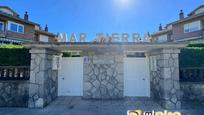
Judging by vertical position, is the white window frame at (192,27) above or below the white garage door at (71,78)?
above

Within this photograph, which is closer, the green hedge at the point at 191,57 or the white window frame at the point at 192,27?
the green hedge at the point at 191,57

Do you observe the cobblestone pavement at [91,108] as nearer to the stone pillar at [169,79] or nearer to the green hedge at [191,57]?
the stone pillar at [169,79]

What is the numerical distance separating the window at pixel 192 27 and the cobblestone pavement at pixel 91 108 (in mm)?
18595

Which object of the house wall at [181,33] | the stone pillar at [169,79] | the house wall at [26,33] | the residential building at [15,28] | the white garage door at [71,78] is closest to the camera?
the stone pillar at [169,79]

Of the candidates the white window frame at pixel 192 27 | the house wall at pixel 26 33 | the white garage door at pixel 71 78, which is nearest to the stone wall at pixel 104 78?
the white garage door at pixel 71 78

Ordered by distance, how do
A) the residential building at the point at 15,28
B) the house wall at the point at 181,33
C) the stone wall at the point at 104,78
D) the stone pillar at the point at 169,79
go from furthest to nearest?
1. the house wall at the point at 181,33
2. the residential building at the point at 15,28
3. the stone wall at the point at 104,78
4. the stone pillar at the point at 169,79

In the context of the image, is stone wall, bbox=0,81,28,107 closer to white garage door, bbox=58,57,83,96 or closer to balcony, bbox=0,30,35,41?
white garage door, bbox=58,57,83,96

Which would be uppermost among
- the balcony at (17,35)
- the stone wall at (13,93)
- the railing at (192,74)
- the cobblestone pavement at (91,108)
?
the balcony at (17,35)

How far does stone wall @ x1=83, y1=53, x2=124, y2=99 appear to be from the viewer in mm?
8461

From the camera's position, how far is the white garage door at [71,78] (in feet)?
30.0

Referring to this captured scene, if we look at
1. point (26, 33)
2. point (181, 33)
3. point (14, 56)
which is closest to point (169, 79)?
point (14, 56)

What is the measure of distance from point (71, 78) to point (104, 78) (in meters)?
2.02

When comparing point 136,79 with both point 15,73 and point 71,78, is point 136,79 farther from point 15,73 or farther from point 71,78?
point 15,73

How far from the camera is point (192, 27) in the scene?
2267cm
